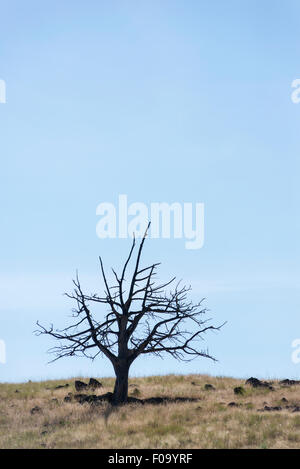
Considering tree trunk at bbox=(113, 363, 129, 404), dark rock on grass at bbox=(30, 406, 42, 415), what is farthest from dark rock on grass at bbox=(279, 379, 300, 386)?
dark rock on grass at bbox=(30, 406, 42, 415)

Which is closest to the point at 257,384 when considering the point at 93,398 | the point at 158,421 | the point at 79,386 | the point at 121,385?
the point at 121,385

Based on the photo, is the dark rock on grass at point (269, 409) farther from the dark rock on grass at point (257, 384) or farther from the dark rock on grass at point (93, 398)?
the dark rock on grass at point (93, 398)

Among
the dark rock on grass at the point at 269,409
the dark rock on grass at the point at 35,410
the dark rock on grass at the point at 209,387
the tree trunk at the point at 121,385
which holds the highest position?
the tree trunk at the point at 121,385

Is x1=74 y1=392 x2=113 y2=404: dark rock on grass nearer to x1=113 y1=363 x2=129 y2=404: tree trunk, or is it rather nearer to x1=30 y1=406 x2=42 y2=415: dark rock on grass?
x1=113 y1=363 x2=129 y2=404: tree trunk

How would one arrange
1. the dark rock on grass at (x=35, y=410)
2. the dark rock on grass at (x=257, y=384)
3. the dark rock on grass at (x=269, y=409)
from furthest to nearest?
the dark rock on grass at (x=257, y=384) < the dark rock on grass at (x=35, y=410) < the dark rock on grass at (x=269, y=409)

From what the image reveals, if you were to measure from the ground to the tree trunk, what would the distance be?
1053 mm

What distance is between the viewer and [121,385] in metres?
25.3

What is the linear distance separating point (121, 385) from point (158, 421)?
212 inches

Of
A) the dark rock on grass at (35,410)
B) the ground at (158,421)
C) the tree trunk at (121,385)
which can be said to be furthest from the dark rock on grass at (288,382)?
the dark rock on grass at (35,410)

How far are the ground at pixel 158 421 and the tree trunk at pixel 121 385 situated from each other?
1053mm

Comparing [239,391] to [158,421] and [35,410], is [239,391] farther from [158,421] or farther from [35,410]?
[35,410]

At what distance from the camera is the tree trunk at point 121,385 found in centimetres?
2512
